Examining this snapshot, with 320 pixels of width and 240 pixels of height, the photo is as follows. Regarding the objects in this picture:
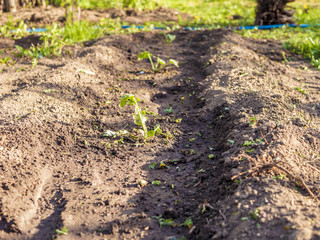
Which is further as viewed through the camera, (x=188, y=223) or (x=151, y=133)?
(x=151, y=133)

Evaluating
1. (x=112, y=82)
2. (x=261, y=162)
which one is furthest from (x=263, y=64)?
(x=261, y=162)

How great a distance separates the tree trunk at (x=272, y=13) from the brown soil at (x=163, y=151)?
2.28m

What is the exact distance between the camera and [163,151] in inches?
120

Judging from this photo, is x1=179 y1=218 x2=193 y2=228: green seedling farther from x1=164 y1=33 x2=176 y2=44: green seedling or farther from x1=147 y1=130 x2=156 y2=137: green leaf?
x1=164 y1=33 x2=176 y2=44: green seedling

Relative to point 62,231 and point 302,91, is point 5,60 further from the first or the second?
point 302,91

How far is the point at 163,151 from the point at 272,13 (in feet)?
15.8

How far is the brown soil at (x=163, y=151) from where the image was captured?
7.06ft

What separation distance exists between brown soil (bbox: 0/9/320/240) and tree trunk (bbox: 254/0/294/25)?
228 cm

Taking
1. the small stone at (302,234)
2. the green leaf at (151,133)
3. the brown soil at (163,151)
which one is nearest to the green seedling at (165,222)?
the brown soil at (163,151)

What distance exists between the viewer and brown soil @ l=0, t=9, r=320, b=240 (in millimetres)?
2150

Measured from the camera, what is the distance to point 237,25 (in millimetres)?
6883

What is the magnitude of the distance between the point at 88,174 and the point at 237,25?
5176 mm

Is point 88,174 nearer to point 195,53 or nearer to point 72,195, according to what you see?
point 72,195

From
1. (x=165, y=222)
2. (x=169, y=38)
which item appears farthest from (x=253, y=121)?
(x=169, y=38)
